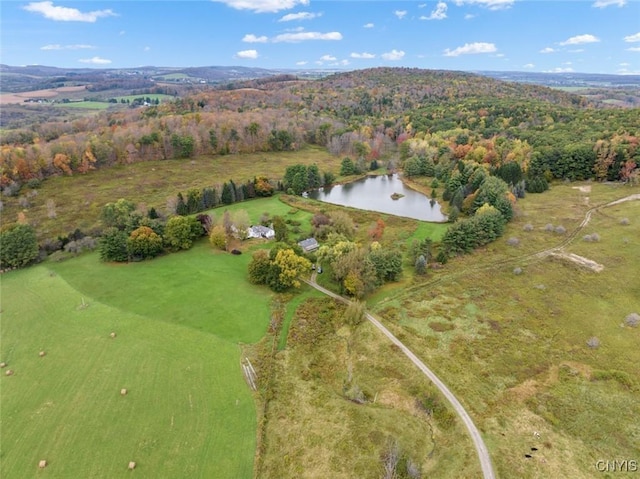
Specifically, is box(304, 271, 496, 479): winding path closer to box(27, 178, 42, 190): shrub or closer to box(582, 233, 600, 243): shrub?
box(582, 233, 600, 243): shrub

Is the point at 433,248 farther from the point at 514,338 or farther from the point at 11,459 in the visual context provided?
the point at 11,459

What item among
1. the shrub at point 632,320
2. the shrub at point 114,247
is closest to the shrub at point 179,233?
the shrub at point 114,247

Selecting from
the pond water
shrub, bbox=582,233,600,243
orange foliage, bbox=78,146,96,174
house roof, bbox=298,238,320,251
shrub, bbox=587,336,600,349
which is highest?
orange foliage, bbox=78,146,96,174

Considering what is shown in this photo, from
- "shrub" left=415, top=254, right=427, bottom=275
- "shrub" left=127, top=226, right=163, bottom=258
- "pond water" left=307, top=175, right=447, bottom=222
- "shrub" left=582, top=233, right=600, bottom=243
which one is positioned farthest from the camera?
"pond water" left=307, top=175, right=447, bottom=222

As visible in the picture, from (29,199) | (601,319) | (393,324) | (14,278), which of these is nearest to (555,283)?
(601,319)

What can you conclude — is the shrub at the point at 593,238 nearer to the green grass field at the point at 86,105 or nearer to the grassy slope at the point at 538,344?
the grassy slope at the point at 538,344

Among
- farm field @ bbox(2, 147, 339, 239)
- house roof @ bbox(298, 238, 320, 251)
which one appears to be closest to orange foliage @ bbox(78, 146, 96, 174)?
farm field @ bbox(2, 147, 339, 239)

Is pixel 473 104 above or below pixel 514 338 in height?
above
